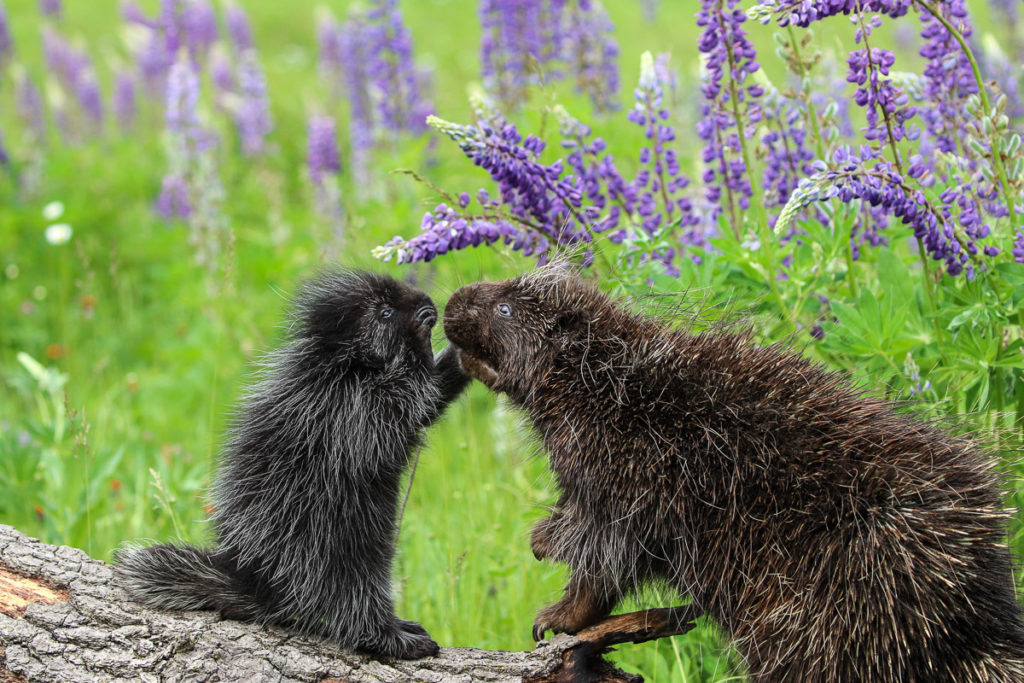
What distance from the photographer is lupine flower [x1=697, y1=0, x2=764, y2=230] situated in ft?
10.2

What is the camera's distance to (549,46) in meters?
5.87

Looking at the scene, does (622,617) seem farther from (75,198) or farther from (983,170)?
(75,198)

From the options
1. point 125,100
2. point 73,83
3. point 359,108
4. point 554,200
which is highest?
point 73,83

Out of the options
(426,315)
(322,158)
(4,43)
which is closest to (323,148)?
(322,158)

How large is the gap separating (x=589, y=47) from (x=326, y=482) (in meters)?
3.89

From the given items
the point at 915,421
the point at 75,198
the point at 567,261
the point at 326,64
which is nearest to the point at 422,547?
the point at 567,261

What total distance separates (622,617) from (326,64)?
11678 mm

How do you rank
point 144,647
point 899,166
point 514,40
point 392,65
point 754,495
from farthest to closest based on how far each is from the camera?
point 392,65, point 514,40, point 899,166, point 144,647, point 754,495

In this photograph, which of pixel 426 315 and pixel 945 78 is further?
pixel 945 78

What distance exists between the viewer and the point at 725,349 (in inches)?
98.6

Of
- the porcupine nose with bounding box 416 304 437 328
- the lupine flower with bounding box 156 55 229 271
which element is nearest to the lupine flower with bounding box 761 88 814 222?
the porcupine nose with bounding box 416 304 437 328

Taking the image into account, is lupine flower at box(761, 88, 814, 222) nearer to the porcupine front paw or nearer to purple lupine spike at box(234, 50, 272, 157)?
the porcupine front paw

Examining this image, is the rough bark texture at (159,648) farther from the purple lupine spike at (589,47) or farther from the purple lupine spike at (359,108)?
the purple lupine spike at (359,108)

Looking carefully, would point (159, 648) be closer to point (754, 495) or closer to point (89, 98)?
point (754, 495)
